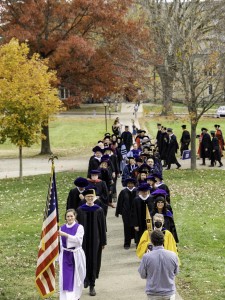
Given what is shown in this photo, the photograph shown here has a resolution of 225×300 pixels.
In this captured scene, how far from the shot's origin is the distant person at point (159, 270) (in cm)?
891

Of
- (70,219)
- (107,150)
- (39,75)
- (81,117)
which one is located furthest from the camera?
(81,117)

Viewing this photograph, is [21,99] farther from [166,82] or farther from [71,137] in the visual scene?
[71,137]

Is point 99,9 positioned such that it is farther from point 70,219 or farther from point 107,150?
point 70,219

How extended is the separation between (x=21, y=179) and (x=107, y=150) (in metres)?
6.32

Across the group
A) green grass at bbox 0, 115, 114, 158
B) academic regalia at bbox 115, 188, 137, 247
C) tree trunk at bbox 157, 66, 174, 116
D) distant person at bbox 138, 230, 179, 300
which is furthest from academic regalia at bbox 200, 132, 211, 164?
distant person at bbox 138, 230, 179, 300

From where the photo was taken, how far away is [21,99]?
87.2ft

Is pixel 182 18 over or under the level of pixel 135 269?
over

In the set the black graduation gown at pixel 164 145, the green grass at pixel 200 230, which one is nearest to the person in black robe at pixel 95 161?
the green grass at pixel 200 230

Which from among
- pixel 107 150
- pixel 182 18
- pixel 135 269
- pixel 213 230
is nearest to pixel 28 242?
pixel 135 269

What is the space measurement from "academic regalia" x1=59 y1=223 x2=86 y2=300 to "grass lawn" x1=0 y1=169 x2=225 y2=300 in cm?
99

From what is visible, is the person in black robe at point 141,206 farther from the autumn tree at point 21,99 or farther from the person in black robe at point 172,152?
the person in black robe at point 172,152

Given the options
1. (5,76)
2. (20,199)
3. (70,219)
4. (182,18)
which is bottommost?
(20,199)

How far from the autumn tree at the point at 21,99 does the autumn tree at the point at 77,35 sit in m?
7.41

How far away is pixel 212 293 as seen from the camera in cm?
1205
